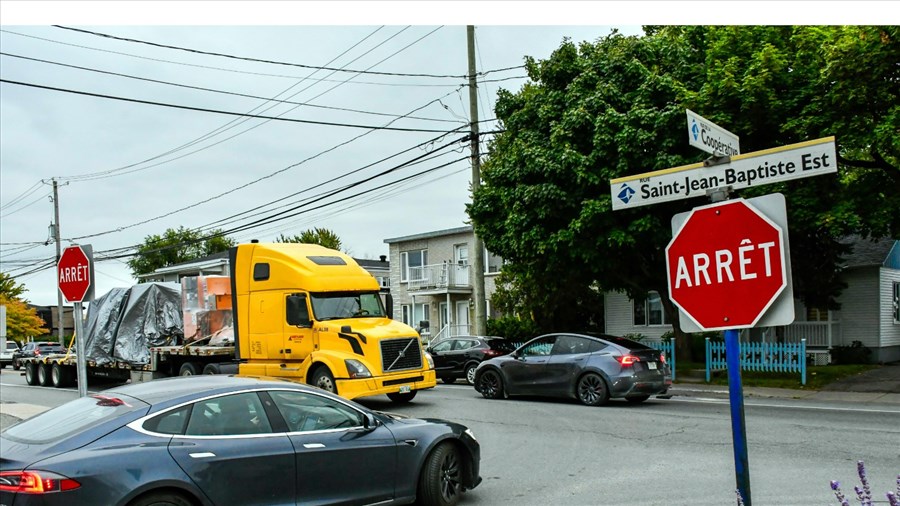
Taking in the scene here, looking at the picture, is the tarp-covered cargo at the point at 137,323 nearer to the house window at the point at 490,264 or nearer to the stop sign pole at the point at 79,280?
the stop sign pole at the point at 79,280

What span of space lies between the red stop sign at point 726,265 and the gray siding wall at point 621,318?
27.7 meters

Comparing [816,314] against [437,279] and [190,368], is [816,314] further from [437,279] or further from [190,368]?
[190,368]

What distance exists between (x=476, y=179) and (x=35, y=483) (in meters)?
20.4

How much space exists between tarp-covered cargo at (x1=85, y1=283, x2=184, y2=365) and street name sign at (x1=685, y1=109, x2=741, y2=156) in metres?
19.0

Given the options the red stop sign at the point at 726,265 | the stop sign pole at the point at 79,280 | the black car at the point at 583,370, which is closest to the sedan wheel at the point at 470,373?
the black car at the point at 583,370

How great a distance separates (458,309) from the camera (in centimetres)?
3869

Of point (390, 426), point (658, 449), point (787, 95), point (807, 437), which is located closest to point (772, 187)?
point (787, 95)

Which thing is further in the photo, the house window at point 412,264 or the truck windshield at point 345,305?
the house window at point 412,264

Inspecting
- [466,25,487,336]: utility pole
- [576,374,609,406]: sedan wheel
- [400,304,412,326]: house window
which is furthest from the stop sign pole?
[400,304,412,326]: house window

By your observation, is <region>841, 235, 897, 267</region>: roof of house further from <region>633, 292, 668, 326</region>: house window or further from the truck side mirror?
the truck side mirror

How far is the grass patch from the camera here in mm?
19469

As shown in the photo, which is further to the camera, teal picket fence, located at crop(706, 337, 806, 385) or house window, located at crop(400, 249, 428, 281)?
house window, located at crop(400, 249, 428, 281)

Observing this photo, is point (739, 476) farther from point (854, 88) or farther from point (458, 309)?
point (458, 309)

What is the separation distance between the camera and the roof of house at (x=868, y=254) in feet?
84.5
